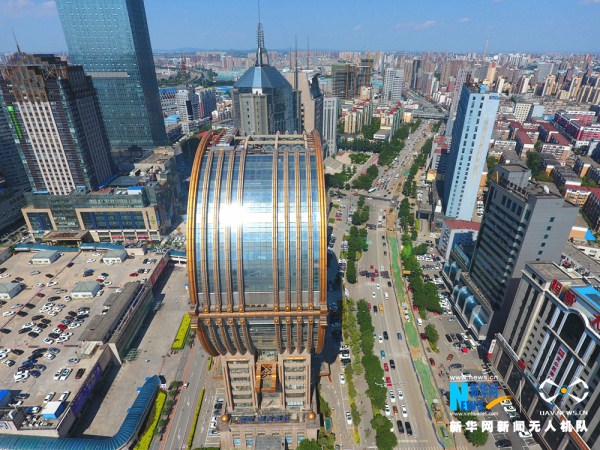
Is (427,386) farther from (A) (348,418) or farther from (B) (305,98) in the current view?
(B) (305,98)

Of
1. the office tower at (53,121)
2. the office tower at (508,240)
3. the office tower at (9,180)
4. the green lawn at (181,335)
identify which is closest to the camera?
the office tower at (508,240)

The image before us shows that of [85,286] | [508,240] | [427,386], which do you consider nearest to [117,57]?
[85,286]

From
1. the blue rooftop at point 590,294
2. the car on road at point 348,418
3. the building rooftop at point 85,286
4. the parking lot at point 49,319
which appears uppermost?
the blue rooftop at point 590,294

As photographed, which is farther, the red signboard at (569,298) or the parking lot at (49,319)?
the parking lot at (49,319)

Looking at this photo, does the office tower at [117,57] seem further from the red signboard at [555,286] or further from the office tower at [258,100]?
the red signboard at [555,286]

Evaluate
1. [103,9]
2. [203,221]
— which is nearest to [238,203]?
[203,221]

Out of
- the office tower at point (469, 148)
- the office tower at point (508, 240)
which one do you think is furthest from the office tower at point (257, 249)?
the office tower at point (469, 148)

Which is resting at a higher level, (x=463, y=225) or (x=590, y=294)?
(x=590, y=294)
